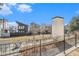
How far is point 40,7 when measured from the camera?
2246 millimetres

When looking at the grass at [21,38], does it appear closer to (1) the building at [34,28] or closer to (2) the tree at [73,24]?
(1) the building at [34,28]

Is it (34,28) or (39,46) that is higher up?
(34,28)

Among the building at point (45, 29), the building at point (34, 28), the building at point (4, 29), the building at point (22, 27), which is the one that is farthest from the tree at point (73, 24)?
the building at point (4, 29)

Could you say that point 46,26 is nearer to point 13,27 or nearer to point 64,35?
point 64,35

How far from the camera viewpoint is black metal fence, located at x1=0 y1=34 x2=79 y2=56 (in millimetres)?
2199

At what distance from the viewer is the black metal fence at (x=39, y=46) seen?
2199 mm

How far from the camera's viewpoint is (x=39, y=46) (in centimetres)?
226

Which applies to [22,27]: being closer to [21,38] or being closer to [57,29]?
[21,38]

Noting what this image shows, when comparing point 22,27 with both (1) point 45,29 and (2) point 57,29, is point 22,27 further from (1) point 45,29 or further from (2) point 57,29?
(2) point 57,29

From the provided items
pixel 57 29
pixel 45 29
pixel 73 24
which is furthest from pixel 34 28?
pixel 73 24

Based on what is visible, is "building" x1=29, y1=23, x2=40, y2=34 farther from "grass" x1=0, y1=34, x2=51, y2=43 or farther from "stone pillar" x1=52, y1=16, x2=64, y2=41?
"stone pillar" x1=52, y1=16, x2=64, y2=41

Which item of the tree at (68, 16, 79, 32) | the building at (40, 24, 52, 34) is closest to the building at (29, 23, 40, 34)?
the building at (40, 24, 52, 34)

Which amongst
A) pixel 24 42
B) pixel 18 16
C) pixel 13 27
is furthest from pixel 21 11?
pixel 24 42

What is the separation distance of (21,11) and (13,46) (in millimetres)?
422
